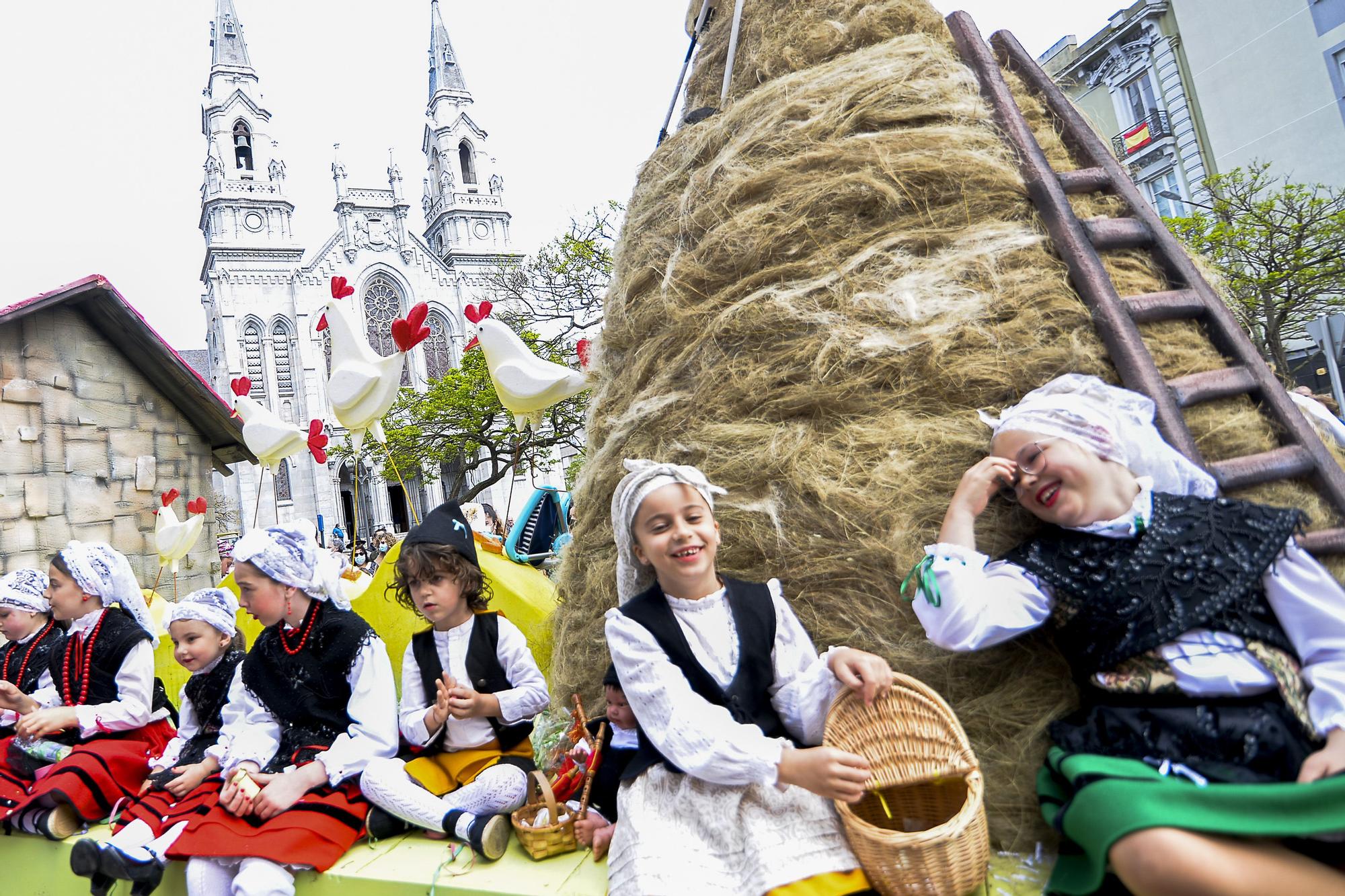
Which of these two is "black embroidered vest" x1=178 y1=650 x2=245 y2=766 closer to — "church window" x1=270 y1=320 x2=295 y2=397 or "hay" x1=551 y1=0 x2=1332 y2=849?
"hay" x1=551 y1=0 x2=1332 y2=849

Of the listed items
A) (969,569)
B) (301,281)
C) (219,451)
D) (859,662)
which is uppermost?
(301,281)

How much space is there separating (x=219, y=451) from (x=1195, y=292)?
29.8ft

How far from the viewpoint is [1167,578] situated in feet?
5.71

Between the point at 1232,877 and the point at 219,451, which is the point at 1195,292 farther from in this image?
the point at 219,451

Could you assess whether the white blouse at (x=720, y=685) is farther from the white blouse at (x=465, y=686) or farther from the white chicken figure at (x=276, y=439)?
the white chicken figure at (x=276, y=439)

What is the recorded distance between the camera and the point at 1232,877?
1.34m

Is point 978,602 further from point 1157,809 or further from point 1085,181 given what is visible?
point 1085,181

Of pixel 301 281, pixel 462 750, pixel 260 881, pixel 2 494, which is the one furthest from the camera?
pixel 301 281

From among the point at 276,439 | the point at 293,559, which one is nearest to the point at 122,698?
the point at 293,559

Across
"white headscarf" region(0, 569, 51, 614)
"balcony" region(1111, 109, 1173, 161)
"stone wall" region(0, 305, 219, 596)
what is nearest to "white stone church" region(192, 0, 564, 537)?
"balcony" region(1111, 109, 1173, 161)

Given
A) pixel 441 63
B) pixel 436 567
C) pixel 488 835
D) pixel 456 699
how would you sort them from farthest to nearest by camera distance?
pixel 441 63, pixel 436 567, pixel 456 699, pixel 488 835

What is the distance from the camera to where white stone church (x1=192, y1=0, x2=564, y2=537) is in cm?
3600

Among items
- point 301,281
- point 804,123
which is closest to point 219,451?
point 804,123

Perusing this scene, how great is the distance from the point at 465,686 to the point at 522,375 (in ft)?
5.02
